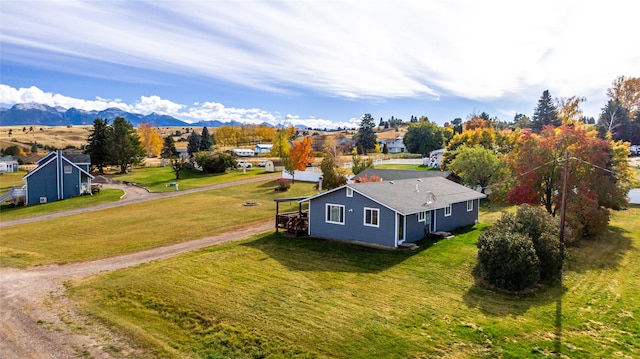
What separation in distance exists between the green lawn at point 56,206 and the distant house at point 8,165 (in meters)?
39.6

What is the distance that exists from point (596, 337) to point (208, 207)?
106 ft

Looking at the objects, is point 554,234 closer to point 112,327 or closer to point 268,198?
point 112,327

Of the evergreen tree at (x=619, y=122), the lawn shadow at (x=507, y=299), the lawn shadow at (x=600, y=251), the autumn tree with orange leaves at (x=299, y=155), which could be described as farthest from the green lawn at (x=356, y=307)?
the evergreen tree at (x=619, y=122)

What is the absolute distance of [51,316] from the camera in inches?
571

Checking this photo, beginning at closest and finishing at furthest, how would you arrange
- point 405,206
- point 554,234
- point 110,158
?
point 554,234 → point 405,206 → point 110,158

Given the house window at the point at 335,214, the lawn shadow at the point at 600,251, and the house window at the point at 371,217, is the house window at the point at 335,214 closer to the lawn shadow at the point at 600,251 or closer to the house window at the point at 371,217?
the house window at the point at 371,217

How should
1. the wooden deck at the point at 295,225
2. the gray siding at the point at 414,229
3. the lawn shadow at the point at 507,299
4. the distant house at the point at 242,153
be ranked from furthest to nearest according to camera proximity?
1. the distant house at the point at 242,153
2. the wooden deck at the point at 295,225
3. the gray siding at the point at 414,229
4. the lawn shadow at the point at 507,299

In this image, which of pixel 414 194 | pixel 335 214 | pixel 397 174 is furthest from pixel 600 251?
pixel 397 174

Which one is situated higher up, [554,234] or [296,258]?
[554,234]

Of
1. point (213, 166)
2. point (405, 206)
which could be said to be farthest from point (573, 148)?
point (213, 166)

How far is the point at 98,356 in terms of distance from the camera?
38.7 ft

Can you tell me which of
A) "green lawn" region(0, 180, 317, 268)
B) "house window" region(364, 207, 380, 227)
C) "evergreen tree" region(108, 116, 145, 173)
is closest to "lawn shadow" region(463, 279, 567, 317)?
"house window" region(364, 207, 380, 227)

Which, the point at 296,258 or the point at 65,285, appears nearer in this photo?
the point at 65,285

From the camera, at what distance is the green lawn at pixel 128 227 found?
78.6 feet
